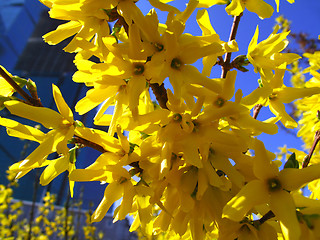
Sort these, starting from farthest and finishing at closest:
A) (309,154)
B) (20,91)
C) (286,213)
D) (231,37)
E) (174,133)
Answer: (309,154) < (231,37) < (20,91) < (174,133) < (286,213)

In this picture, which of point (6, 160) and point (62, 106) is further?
point (6, 160)

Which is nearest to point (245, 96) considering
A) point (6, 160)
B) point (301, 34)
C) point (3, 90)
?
point (3, 90)

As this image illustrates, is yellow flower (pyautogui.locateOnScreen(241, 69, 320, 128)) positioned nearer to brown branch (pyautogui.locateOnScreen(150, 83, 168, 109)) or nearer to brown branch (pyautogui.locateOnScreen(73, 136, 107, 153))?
brown branch (pyautogui.locateOnScreen(150, 83, 168, 109))

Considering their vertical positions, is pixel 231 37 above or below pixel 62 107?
above

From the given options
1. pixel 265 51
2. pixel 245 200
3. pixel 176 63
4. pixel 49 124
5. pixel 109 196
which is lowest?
pixel 109 196

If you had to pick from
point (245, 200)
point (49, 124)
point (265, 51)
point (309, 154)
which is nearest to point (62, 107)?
point (49, 124)

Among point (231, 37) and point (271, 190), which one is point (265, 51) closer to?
point (231, 37)

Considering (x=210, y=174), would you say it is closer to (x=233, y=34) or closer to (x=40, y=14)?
(x=233, y=34)

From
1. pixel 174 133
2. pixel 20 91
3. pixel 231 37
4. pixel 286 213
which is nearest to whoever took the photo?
pixel 286 213
